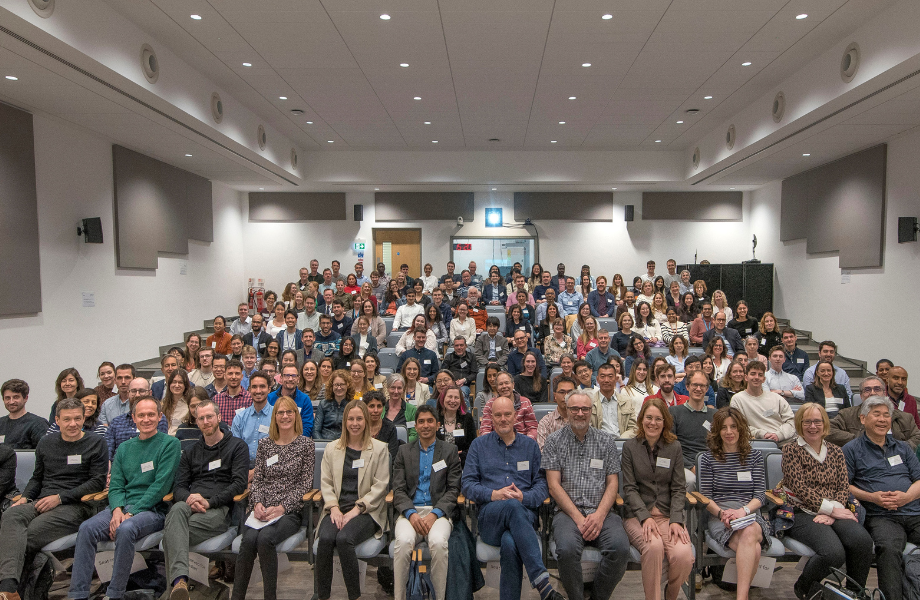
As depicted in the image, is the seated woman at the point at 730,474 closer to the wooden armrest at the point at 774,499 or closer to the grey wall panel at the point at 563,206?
the wooden armrest at the point at 774,499

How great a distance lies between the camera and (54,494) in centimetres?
326

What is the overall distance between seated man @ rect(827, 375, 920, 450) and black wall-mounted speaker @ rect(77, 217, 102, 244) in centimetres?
731

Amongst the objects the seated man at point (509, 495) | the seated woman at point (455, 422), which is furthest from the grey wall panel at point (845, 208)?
the seated man at point (509, 495)

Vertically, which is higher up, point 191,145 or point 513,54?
point 513,54

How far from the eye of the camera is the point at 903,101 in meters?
5.38

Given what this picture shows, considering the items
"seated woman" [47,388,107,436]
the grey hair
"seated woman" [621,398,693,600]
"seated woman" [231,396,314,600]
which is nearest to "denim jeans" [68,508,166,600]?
"seated woman" [231,396,314,600]

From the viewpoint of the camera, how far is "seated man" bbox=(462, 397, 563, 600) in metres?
2.83

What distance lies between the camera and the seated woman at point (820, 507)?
2928 mm

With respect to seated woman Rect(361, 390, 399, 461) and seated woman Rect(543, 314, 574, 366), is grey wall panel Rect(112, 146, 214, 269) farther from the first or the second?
seated woman Rect(543, 314, 574, 366)

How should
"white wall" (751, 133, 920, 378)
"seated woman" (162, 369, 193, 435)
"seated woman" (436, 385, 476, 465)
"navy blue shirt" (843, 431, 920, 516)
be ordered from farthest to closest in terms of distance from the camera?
1. "white wall" (751, 133, 920, 378)
2. "seated woman" (162, 369, 193, 435)
3. "seated woman" (436, 385, 476, 465)
4. "navy blue shirt" (843, 431, 920, 516)

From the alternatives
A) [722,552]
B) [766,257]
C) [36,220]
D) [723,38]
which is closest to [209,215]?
[36,220]

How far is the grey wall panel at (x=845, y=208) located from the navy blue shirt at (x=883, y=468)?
4.87 meters

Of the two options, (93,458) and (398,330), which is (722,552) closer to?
(93,458)

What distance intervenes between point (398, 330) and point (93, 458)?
4.51 metres
